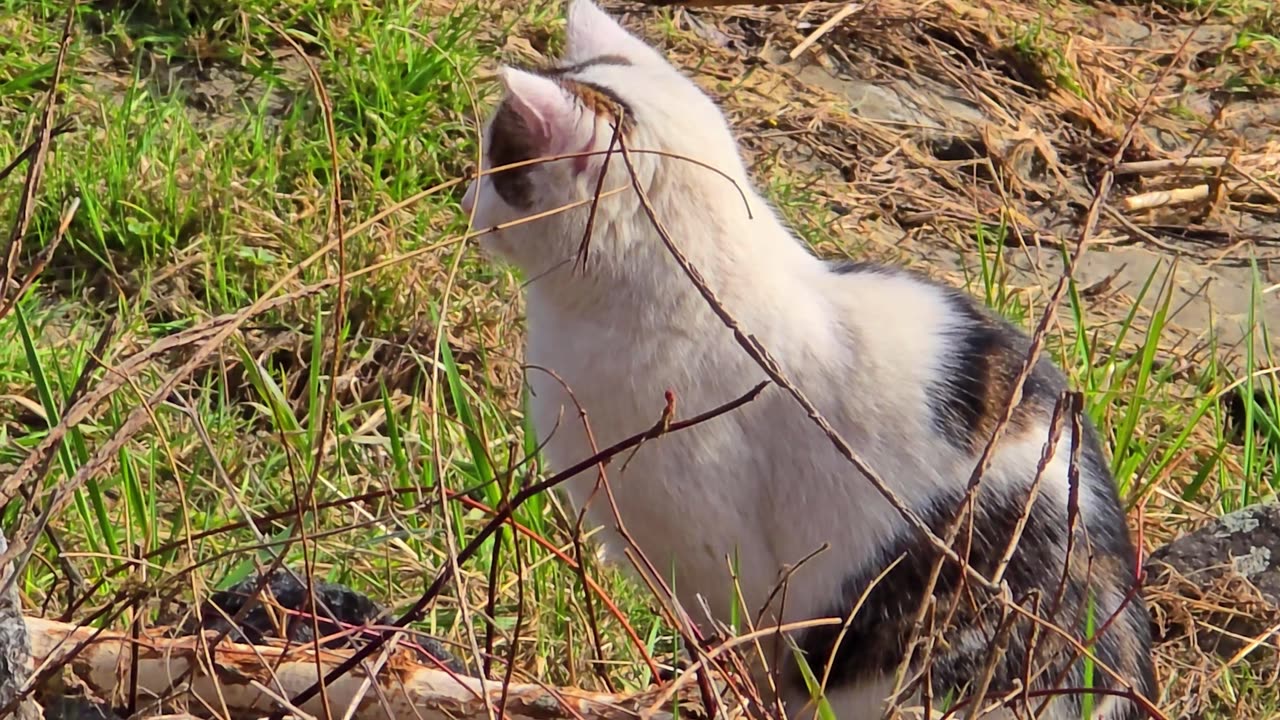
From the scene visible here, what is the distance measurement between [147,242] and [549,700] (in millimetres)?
1437

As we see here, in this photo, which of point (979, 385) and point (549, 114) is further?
point (979, 385)

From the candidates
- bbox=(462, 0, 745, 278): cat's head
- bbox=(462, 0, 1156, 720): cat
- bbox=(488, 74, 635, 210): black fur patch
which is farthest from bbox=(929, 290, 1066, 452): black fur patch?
bbox=(488, 74, 635, 210): black fur patch

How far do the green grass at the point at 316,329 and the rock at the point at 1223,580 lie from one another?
0.11m

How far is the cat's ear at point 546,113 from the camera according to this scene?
1531 millimetres

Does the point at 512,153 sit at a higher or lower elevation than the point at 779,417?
higher

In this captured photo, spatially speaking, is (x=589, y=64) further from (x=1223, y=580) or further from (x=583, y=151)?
(x=1223, y=580)

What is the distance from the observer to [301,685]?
1368 mm

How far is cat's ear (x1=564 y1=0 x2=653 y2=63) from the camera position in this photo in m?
1.81

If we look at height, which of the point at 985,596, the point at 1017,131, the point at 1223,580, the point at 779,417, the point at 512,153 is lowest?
the point at 1223,580

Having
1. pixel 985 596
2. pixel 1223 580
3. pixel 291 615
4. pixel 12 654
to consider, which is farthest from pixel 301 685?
pixel 1223 580

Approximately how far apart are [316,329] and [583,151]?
731mm

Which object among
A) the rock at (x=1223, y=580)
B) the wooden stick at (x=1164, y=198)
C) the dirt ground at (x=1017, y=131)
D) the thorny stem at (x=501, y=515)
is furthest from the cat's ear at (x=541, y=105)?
the wooden stick at (x=1164, y=198)

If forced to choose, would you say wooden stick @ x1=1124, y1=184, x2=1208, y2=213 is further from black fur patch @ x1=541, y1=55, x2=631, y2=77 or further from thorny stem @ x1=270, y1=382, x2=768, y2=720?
thorny stem @ x1=270, y1=382, x2=768, y2=720

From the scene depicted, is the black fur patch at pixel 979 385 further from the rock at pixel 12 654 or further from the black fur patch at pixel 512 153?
the rock at pixel 12 654
